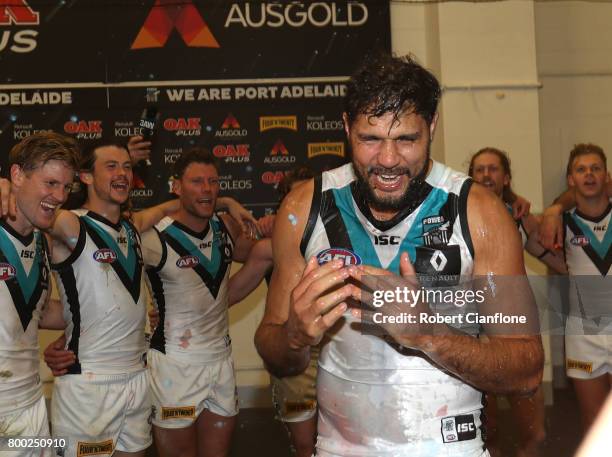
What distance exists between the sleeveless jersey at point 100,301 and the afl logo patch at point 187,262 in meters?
0.51

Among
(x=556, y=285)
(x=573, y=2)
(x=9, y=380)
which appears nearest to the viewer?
(x=556, y=285)

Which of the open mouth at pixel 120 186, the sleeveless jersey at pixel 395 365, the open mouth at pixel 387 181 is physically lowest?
the sleeveless jersey at pixel 395 365

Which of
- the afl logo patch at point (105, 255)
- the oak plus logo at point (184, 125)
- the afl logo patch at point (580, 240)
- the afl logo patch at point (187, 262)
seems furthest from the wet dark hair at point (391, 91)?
the oak plus logo at point (184, 125)

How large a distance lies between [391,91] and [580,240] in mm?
3372

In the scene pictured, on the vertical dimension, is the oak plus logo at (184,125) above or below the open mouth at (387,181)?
above

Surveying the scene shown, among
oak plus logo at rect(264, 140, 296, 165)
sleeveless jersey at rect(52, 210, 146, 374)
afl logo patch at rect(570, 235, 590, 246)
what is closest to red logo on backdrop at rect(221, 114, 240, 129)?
oak plus logo at rect(264, 140, 296, 165)

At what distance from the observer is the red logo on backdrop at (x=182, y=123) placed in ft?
22.2

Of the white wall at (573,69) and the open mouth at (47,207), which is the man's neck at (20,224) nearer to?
the open mouth at (47,207)

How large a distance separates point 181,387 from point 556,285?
2.87 meters

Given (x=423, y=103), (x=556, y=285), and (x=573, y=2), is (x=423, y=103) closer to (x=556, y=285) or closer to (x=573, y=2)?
(x=556, y=285)

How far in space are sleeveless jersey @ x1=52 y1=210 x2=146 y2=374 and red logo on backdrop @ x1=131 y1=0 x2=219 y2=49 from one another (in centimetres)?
300

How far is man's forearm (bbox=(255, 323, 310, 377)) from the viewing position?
2.09 m

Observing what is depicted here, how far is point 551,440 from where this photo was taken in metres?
4.70

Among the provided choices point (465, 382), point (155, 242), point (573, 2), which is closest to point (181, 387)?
point (155, 242)
